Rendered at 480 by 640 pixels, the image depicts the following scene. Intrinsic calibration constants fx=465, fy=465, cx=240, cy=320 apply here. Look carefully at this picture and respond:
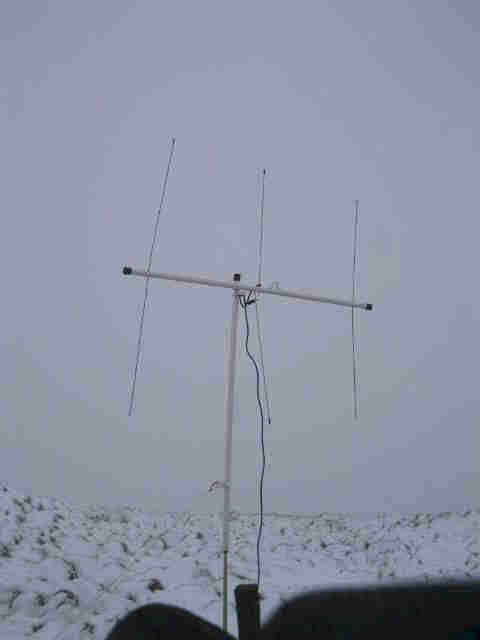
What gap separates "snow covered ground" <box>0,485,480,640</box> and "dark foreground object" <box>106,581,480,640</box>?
2.71 feet

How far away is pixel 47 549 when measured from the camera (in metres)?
6.41

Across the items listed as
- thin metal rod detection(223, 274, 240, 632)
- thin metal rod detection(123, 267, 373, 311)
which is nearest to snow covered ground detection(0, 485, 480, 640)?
thin metal rod detection(223, 274, 240, 632)

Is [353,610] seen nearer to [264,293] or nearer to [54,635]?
[264,293]

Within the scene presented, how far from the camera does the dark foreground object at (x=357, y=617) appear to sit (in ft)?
3.03

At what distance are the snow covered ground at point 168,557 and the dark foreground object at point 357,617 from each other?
2.71ft

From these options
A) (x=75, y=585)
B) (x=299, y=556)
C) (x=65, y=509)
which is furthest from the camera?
(x=65, y=509)

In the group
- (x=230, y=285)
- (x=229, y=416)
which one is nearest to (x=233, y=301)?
(x=230, y=285)

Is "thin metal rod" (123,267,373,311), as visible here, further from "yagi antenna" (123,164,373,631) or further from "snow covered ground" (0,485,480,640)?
"snow covered ground" (0,485,480,640)

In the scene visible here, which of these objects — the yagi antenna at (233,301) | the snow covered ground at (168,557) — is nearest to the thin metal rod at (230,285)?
the yagi antenna at (233,301)

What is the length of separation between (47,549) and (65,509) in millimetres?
4293

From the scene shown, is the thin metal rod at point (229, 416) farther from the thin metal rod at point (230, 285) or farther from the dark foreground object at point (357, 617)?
the dark foreground object at point (357, 617)

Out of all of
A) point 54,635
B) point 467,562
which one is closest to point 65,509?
point 54,635

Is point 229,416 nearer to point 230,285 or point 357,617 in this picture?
point 230,285

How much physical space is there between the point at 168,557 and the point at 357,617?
6426 mm
